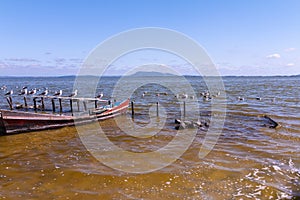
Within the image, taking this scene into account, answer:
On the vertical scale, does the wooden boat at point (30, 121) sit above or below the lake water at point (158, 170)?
above

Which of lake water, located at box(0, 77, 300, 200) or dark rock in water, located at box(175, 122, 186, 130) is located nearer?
lake water, located at box(0, 77, 300, 200)

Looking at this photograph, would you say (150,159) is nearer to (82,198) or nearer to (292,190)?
(82,198)

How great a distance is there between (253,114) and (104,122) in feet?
43.2

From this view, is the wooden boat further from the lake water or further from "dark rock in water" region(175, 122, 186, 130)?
Answer: "dark rock in water" region(175, 122, 186, 130)

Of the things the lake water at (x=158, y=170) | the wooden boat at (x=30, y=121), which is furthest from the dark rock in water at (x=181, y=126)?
the wooden boat at (x=30, y=121)

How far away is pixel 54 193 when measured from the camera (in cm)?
759

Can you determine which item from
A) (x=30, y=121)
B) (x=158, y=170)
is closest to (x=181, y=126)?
(x=158, y=170)

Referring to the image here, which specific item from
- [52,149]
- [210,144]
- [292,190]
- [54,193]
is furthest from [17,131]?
[292,190]

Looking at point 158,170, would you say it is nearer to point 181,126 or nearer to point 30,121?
point 181,126

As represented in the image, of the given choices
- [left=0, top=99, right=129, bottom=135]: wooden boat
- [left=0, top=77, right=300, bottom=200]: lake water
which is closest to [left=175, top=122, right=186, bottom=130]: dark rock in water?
[left=0, top=77, right=300, bottom=200]: lake water

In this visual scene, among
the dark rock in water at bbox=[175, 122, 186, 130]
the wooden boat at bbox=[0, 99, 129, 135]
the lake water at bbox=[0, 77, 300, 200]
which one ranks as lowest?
the lake water at bbox=[0, 77, 300, 200]

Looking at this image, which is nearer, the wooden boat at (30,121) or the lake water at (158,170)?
the lake water at (158,170)

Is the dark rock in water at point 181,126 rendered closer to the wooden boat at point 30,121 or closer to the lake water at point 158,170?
the lake water at point 158,170

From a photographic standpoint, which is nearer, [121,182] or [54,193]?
[54,193]
